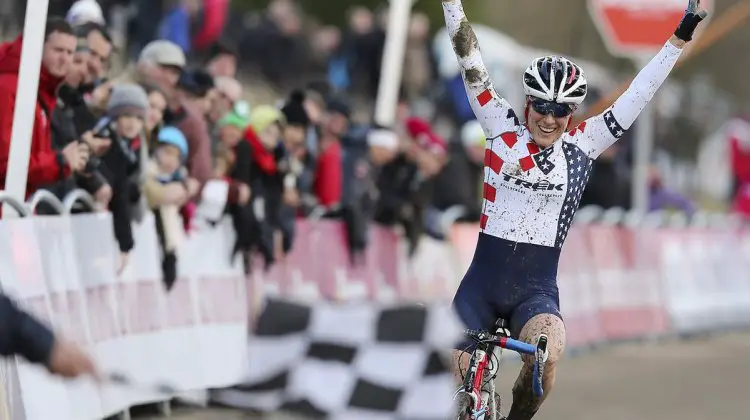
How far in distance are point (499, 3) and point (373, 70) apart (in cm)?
1630

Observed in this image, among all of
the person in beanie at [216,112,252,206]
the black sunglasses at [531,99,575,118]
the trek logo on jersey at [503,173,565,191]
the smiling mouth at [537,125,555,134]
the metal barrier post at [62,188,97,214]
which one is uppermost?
the person in beanie at [216,112,252,206]

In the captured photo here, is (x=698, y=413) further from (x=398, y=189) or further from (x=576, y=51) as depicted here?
(x=576, y=51)

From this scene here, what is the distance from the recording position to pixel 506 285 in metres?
8.65

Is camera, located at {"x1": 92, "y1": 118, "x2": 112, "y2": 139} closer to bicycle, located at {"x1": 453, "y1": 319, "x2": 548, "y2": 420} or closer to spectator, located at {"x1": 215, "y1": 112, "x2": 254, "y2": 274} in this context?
spectator, located at {"x1": 215, "y1": 112, "x2": 254, "y2": 274}

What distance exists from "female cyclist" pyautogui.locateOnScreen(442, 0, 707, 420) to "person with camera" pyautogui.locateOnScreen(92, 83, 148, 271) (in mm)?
2699

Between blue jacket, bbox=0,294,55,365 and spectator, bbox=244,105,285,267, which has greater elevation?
spectator, bbox=244,105,285,267

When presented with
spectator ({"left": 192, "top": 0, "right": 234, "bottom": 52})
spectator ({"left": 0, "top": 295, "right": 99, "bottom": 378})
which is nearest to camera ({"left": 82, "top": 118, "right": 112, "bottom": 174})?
spectator ({"left": 0, "top": 295, "right": 99, "bottom": 378})

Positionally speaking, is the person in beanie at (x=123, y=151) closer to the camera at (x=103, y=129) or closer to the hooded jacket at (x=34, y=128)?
the camera at (x=103, y=129)

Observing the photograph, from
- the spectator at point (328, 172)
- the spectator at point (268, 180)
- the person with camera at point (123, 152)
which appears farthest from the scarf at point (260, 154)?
the person with camera at point (123, 152)

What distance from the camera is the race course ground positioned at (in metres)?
12.4

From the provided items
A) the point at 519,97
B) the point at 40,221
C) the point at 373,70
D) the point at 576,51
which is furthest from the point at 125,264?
the point at 576,51

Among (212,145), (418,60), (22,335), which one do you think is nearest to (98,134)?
(212,145)

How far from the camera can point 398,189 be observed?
1533 cm

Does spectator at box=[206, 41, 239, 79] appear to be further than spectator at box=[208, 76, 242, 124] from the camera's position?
Yes
